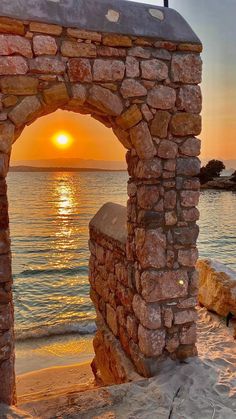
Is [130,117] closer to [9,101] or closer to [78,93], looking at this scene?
[78,93]

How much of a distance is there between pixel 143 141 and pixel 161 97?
0.52m

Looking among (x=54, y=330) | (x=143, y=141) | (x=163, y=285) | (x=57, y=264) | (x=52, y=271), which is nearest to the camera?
(x=143, y=141)

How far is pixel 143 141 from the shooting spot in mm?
3822

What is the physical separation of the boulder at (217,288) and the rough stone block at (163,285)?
7.29 ft

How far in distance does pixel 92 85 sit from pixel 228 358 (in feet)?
12.2

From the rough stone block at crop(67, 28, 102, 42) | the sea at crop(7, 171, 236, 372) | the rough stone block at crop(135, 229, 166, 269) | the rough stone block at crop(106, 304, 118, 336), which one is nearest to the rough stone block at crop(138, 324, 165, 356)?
the rough stone block at crop(135, 229, 166, 269)

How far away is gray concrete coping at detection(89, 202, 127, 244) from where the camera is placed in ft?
15.9

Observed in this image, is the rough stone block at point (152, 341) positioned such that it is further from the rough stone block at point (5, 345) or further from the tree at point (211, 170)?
the tree at point (211, 170)

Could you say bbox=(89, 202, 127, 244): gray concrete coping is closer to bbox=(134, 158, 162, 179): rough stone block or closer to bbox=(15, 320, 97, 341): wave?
bbox=(134, 158, 162, 179): rough stone block

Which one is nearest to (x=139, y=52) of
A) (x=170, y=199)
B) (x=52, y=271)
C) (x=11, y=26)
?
(x=11, y=26)

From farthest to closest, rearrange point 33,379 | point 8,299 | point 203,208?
point 203,208, point 33,379, point 8,299

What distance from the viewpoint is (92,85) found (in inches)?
140

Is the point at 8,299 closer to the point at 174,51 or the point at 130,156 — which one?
the point at 130,156

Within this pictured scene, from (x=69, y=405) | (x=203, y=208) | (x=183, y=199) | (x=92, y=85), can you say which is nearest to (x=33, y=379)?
(x=69, y=405)
